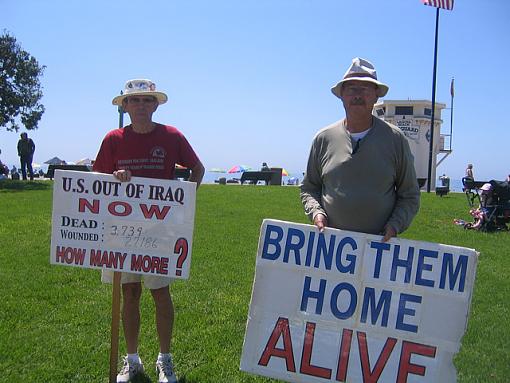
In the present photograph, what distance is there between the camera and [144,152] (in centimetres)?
379

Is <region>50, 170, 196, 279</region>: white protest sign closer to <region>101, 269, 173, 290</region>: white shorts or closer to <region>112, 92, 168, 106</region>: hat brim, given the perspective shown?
<region>101, 269, 173, 290</region>: white shorts

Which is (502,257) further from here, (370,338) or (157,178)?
(157,178)

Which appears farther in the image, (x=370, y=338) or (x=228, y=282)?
(x=228, y=282)

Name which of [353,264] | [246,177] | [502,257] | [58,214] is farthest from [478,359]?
[246,177]

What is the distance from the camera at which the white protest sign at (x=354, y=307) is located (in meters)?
3.13

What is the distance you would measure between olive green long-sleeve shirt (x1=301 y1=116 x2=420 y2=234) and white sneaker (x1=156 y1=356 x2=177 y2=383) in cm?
165

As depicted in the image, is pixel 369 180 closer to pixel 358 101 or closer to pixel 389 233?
pixel 389 233

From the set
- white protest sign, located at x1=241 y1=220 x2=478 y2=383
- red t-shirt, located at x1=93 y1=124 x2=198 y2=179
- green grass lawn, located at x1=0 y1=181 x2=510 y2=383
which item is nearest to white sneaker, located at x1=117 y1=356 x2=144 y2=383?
green grass lawn, located at x1=0 y1=181 x2=510 y2=383

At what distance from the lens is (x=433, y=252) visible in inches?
125

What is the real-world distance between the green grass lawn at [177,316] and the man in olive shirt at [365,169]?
1.62 m

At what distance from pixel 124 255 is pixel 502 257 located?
7606 millimetres

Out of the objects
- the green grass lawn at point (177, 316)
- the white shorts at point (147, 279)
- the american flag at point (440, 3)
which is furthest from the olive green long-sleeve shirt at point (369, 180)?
the american flag at point (440, 3)

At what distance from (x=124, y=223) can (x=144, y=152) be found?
1.82 ft

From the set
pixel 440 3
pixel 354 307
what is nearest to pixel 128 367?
pixel 354 307
